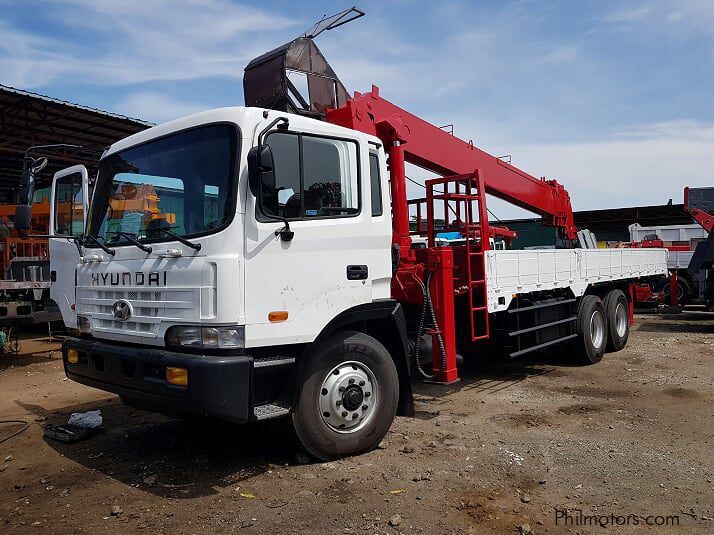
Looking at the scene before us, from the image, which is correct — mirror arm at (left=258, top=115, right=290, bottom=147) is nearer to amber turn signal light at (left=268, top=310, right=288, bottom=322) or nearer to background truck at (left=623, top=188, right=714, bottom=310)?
amber turn signal light at (left=268, top=310, right=288, bottom=322)

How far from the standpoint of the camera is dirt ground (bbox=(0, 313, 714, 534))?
362 cm

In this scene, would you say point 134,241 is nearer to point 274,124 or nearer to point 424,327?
point 274,124

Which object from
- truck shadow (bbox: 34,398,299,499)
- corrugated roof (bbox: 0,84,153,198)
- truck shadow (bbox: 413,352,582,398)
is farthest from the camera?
corrugated roof (bbox: 0,84,153,198)

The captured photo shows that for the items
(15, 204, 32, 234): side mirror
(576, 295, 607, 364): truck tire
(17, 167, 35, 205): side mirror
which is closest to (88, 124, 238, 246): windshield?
(15, 204, 32, 234): side mirror

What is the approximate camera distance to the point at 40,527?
3.60 metres

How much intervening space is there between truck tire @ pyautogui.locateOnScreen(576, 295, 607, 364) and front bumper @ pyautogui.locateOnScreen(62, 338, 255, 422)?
6044 mm

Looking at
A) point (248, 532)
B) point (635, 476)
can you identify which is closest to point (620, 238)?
point (635, 476)

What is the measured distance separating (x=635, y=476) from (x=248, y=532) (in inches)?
111

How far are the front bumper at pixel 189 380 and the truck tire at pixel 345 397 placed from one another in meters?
0.56

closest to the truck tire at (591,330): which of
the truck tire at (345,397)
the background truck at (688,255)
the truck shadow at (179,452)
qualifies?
the background truck at (688,255)

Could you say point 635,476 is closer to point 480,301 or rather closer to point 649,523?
point 649,523

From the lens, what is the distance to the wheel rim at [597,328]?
8.78m

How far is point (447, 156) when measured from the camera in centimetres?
716

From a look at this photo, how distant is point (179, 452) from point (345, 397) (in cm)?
159
